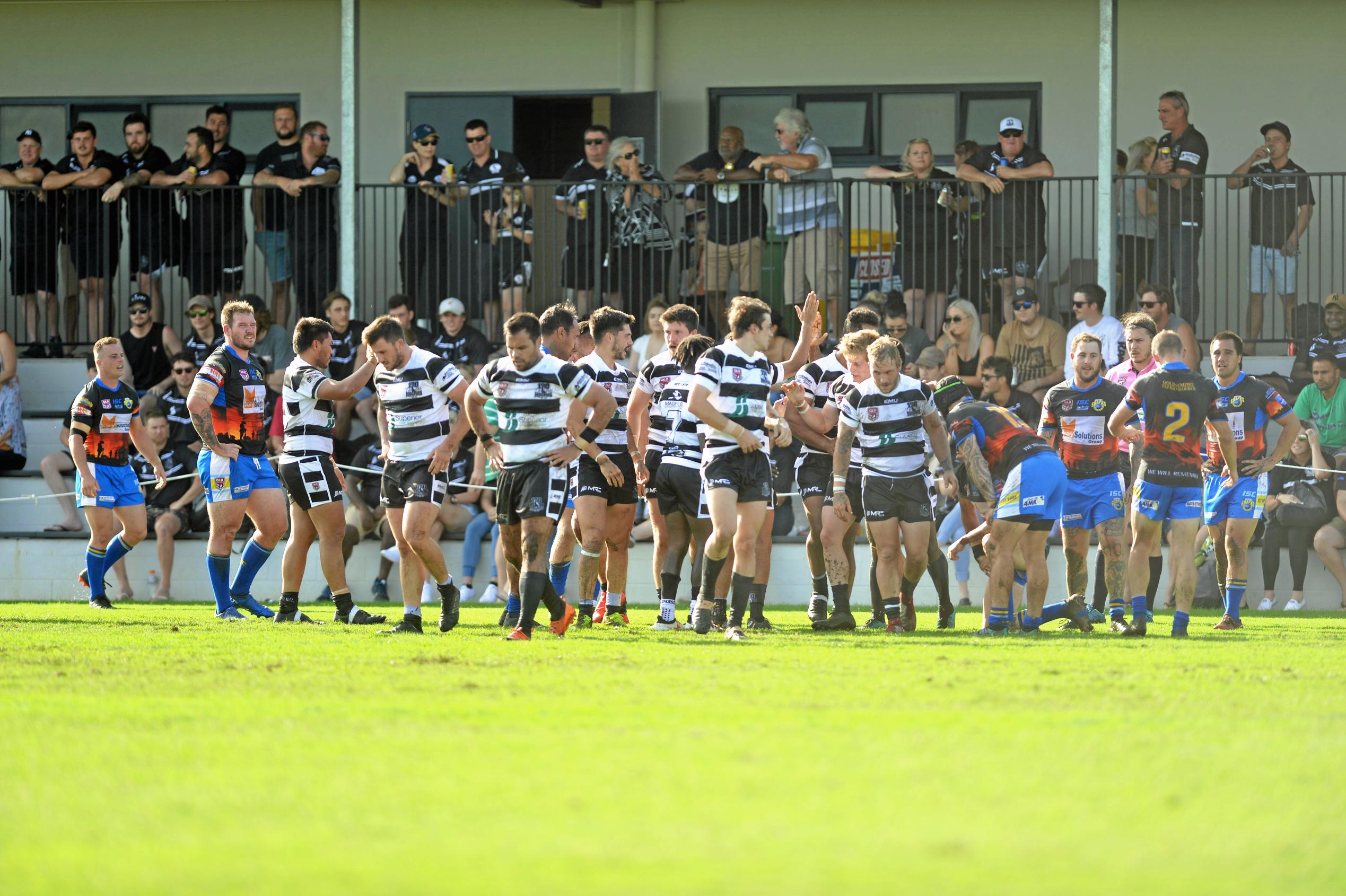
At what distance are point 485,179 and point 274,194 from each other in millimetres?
2452

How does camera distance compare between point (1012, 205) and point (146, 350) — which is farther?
point (146, 350)

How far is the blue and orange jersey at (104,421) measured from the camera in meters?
14.0

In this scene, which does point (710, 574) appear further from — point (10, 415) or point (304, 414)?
point (10, 415)

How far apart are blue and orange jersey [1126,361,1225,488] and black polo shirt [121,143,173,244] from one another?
1138 centimetres

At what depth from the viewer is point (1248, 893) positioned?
12.4 ft

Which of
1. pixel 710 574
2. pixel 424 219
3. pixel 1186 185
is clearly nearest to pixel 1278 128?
pixel 1186 185

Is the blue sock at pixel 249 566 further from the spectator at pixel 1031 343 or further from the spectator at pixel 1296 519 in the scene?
the spectator at pixel 1296 519

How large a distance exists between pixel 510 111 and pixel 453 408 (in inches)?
343

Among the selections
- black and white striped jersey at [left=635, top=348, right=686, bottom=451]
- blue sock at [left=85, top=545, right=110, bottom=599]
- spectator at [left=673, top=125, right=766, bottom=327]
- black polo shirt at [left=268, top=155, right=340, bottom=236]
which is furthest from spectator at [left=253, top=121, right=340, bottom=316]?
black and white striped jersey at [left=635, top=348, right=686, bottom=451]

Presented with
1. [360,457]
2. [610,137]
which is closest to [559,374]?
[360,457]

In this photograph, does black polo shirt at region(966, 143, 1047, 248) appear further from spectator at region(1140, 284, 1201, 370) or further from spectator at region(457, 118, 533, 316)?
spectator at region(457, 118, 533, 316)

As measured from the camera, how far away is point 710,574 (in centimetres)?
1052

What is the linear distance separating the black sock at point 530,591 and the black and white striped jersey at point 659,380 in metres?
1.98

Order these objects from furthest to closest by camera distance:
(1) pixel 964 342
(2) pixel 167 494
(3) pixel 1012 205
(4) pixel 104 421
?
(2) pixel 167 494
(3) pixel 1012 205
(1) pixel 964 342
(4) pixel 104 421
